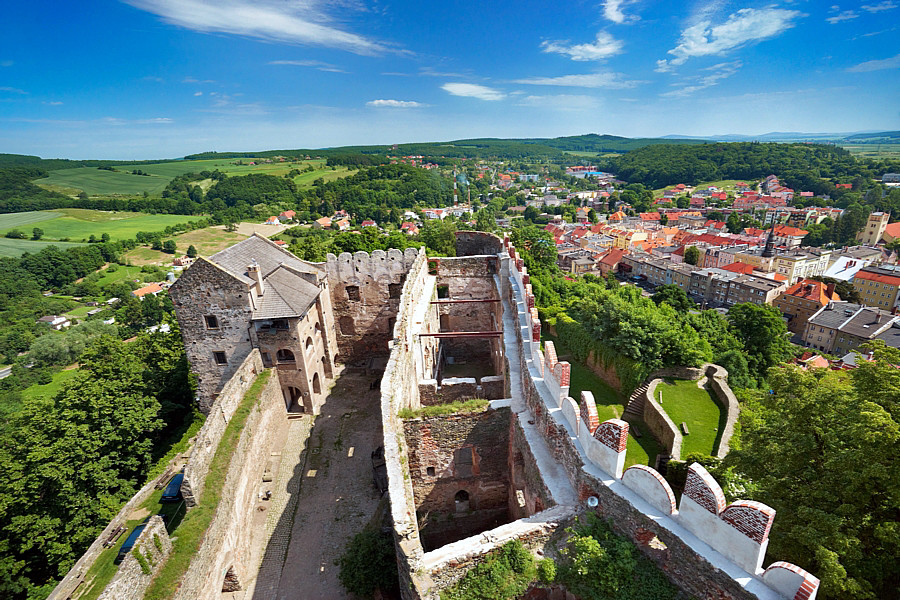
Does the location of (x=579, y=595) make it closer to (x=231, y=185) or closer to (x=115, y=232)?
(x=115, y=232)

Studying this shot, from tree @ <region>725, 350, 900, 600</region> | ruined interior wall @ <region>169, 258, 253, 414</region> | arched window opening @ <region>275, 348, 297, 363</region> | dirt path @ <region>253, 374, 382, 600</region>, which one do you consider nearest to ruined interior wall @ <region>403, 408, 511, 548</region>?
dirt path @ <region>253, 374, 382, 600</region>

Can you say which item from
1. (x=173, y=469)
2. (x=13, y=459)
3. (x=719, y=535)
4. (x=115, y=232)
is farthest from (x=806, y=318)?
(x=115, y=232)

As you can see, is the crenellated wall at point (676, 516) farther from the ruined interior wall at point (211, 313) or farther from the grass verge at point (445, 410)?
the ruined interior wall at point (211, 313)

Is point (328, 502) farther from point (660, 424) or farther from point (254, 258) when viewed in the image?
point (660, 424)

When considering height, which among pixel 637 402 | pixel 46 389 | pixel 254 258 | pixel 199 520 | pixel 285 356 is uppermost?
pixel 254 258

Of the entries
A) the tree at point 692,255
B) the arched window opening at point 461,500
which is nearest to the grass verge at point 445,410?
the arched window opening at point 461,500

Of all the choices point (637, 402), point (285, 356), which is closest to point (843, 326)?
point (637, 402)

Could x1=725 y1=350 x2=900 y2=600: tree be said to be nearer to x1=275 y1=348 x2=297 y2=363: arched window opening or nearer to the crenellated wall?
the crenellated wall
